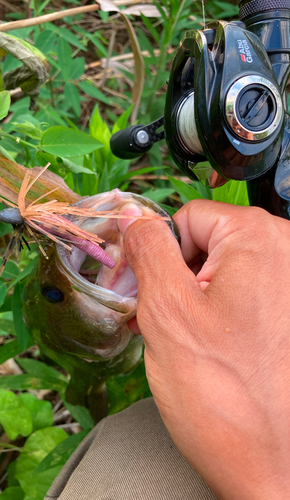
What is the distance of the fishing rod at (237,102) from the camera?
625 mm

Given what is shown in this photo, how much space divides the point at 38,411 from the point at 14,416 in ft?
0.39

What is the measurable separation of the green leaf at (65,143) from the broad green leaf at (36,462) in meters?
1.00

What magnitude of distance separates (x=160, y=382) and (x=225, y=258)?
9.9 inches

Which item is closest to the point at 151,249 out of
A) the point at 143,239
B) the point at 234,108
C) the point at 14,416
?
the point at 143,239

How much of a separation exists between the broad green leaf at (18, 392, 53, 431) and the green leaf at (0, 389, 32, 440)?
0.05 metres

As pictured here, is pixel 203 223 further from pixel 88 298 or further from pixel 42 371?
pixel 42 371

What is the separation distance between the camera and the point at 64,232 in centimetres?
72

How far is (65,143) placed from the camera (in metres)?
0.95

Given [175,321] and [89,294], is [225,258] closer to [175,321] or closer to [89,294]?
[175,321]

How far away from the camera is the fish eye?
795mm

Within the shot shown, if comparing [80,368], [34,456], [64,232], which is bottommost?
[34,456]

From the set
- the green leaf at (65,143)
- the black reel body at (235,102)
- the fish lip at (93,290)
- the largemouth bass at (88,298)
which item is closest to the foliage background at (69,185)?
the green leaf at (65,143)

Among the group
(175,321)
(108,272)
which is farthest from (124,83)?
(175,321)

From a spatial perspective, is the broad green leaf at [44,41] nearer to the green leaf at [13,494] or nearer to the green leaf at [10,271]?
the green leaf at [10,271]
